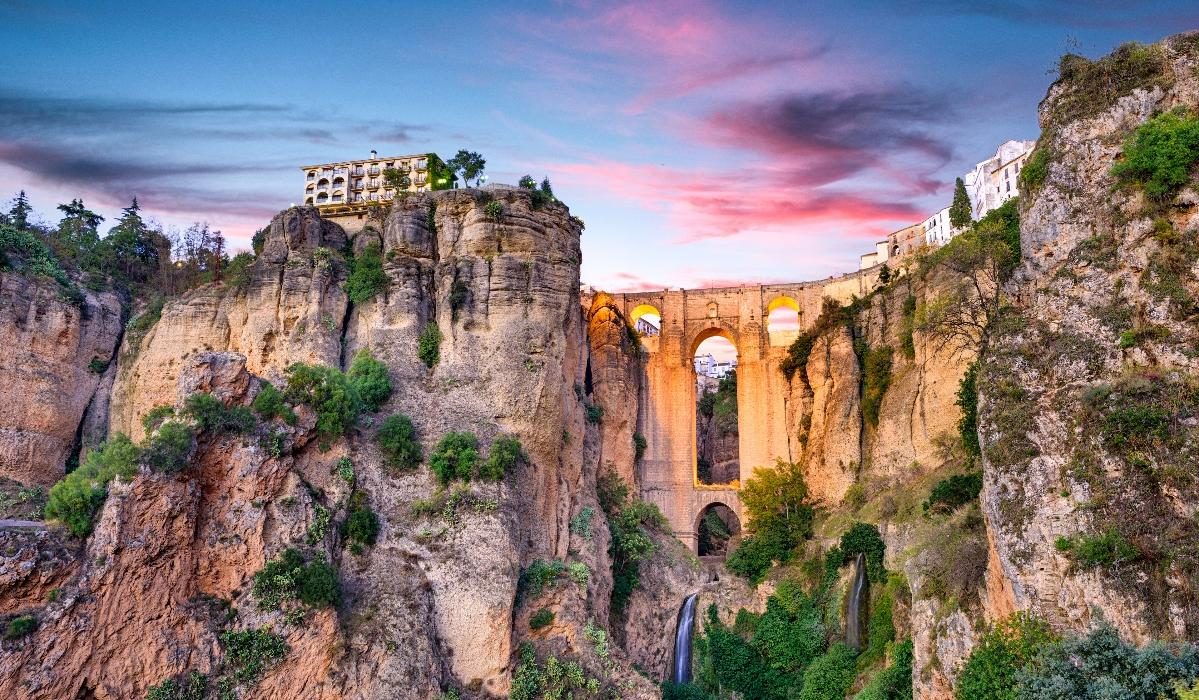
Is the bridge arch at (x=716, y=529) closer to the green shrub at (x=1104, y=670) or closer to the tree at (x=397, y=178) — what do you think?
the tree at (x=397, y=178)

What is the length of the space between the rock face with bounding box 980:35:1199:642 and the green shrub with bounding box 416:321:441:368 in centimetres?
2093

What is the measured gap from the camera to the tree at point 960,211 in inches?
1958

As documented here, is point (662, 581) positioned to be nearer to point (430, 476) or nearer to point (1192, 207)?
point (430, 476)

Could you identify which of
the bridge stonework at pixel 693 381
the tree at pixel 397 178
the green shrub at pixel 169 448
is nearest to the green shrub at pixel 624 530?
the bridge stonework at pixel 693 381

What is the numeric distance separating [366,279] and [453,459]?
9.54 metres

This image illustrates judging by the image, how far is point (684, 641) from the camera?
137ft

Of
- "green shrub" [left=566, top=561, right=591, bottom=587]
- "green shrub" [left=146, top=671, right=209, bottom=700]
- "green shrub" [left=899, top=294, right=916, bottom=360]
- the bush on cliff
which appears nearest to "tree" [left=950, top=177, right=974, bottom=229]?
"green shrub" [left=899, top=294, right=916, bottom=360]

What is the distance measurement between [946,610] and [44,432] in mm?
32407

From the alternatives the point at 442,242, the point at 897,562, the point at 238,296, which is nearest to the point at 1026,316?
the point at 897,562

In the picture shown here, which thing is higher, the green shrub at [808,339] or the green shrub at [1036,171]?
the green shrub at [1036,171]

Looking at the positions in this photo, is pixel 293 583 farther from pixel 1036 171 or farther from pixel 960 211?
pixel 960 211

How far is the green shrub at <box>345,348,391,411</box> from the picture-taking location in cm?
3384

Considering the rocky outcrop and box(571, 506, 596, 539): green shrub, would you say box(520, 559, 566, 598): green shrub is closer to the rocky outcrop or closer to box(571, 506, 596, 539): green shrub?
box(571, 506, 596, 539): green shrub

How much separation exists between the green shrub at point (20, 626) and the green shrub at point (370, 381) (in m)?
13.7
